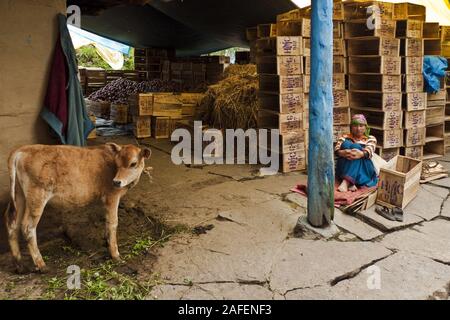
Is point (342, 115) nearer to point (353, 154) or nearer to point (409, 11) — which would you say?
point (353, 154)

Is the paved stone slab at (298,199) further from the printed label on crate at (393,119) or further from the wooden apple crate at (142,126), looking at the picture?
the wooden apple crate at (142,126)

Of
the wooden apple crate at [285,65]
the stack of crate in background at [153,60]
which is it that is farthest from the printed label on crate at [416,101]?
the stack of crate in background at [153,60]

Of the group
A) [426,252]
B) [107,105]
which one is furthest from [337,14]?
[107,105]

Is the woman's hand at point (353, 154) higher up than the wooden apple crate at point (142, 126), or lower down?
lower down

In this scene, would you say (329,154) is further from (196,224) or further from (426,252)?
(196,224)

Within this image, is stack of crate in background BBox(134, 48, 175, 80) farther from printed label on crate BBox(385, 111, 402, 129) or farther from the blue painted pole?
the blue painted pole

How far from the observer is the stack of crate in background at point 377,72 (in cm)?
662

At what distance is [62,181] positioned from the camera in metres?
3.50

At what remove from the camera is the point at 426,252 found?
3.98m

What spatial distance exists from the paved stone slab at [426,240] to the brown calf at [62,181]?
2662mm

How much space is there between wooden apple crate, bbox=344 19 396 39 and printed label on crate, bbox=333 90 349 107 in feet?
3.08

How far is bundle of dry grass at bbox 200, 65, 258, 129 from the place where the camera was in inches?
307

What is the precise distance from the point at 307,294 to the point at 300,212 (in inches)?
69.0

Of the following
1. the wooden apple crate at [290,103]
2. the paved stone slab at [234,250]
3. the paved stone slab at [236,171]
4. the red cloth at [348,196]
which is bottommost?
the paved stone slab at [234,250]
